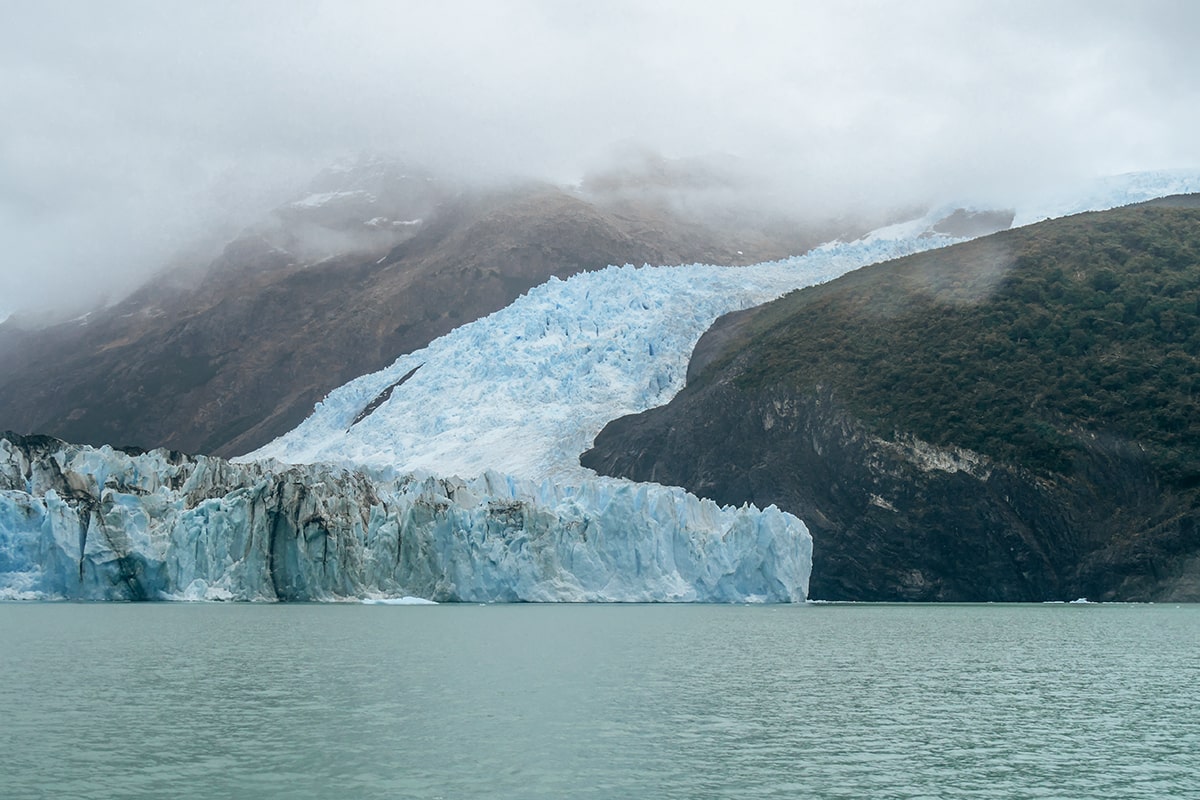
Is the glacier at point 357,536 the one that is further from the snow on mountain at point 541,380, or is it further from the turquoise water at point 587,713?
the turquoise water at point 587,713

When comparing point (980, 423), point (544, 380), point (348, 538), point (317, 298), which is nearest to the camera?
point (348, 538)

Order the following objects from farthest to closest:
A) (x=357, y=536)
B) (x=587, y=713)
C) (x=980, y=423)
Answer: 1. (x=980, y=423)
2. (x=357, y=536)
3. (x=587, y=713)

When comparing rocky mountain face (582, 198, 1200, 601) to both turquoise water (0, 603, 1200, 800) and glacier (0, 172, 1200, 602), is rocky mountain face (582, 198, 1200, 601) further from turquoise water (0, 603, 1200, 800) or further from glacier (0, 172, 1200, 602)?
turquoise water (0, 603, 1200, 800)

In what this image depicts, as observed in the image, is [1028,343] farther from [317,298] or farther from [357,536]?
[317,298]

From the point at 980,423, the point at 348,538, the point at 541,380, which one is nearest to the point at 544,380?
the point at 541,380

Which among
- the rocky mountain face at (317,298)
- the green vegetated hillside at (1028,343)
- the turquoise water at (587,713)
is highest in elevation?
the rocky mountain face at (317,298)

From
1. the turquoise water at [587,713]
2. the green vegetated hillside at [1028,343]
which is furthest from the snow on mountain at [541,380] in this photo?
the turquoise water at [587,713]
